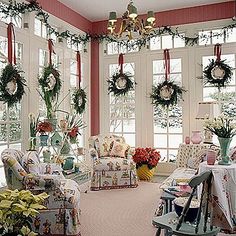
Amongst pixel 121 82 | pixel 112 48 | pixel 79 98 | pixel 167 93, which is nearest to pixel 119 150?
pixel 79 98

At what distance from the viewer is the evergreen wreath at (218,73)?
5.94 m

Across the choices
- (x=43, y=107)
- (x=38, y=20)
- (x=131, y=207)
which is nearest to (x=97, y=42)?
(x=38, y=20)

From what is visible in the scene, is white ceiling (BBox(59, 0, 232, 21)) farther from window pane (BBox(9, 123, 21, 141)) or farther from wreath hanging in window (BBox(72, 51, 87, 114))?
window pane (BBox(9, 123, 21, 141))

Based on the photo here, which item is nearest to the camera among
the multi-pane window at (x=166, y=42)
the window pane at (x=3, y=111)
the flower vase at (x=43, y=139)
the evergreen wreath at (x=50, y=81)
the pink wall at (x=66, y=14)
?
the window pane at (x=3, y=111)

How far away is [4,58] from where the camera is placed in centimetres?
462

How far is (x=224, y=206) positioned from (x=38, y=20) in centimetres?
415

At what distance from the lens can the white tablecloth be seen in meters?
3.18

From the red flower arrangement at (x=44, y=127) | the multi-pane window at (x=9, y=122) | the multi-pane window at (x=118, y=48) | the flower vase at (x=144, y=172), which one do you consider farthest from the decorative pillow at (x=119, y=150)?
the multi-pane window at (x=118, y=48)

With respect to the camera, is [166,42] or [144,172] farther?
[166,42]

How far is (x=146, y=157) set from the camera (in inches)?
236

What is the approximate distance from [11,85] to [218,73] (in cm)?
367

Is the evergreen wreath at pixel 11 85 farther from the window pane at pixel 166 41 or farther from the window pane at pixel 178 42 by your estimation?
the window pane at pixel 178 42

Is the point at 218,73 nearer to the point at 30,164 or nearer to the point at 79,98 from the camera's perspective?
the point at 79,98

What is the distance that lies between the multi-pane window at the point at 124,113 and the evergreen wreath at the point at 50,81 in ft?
5.21
